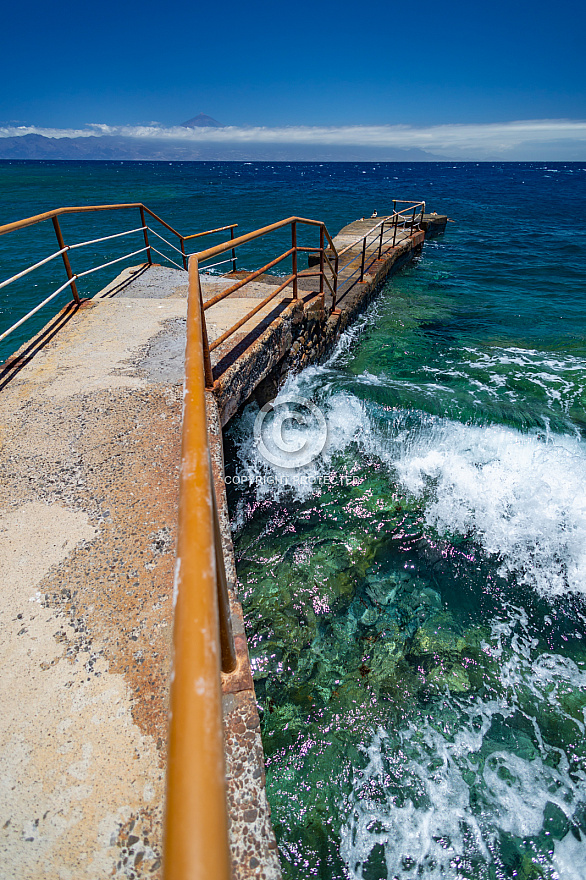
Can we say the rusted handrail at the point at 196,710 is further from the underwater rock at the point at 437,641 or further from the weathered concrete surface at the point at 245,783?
the underwater rock at the point at 437,641

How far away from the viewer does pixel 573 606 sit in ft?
13.5

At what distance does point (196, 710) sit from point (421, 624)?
3781 mm

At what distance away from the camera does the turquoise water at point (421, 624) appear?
2.84 metres

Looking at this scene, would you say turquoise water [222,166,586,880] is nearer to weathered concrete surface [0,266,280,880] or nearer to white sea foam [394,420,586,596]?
white sea foam [394,420,586,596]

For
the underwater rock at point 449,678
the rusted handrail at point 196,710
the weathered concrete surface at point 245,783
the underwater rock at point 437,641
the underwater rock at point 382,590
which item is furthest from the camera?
the underwater rock at point 382,590

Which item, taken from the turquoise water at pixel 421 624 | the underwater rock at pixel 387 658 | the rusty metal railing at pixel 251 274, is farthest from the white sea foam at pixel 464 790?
the rusty metal railing at pixel 251 274

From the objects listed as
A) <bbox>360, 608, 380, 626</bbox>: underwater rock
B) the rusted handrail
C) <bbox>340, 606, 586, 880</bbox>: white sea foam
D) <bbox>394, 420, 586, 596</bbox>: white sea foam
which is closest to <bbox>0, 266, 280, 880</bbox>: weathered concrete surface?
the rusted handrail

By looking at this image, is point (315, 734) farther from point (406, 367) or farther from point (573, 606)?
point (406, 367)

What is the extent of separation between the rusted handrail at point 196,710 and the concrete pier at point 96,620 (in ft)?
3.58

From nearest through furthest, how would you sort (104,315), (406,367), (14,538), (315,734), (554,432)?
(14,538), (315,734), (104,315), (554,432), (406,367)

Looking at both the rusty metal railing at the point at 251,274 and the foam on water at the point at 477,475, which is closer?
the rusty metal railing at the point at 251,274

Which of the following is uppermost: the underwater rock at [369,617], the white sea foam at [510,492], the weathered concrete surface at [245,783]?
the weathered concrete surface at [245,783]

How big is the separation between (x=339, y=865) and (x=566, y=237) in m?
28.7

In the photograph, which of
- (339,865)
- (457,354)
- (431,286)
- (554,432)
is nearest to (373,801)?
(339,865)
